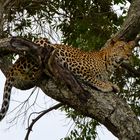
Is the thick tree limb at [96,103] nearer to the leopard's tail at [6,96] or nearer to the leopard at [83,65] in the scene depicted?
the leopard at [83,65]

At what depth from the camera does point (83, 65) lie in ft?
22.6

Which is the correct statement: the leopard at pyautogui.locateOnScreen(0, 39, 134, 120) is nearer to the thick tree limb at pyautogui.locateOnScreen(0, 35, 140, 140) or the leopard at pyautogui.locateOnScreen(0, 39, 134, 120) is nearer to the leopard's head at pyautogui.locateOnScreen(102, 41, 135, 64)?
the leopard's head at pyautogui.locateOnScreen(102, 41, 135, 64)

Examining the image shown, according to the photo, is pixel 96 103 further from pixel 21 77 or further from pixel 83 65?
pixel 83 65

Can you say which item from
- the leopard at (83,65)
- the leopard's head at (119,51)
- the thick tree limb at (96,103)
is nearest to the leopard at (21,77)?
the leopard at (83,65)

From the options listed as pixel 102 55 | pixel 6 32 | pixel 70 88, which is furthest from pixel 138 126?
pixel 6 32

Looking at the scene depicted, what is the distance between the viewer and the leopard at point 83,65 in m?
6.10

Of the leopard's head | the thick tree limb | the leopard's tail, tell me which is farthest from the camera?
the leopard's head

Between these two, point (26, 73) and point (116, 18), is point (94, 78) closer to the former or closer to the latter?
point (26, 73)

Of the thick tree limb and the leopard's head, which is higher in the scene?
the leopard's head

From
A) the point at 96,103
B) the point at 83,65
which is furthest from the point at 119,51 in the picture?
the point at 96,103

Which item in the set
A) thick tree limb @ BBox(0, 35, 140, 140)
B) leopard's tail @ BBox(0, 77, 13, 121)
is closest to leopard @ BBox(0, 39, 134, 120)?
leopard's tail @ BBox(0, 77, 13, 121)

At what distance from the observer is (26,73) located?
612 centimetres

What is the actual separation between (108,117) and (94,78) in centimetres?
130

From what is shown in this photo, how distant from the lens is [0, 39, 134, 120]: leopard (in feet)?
20.0
